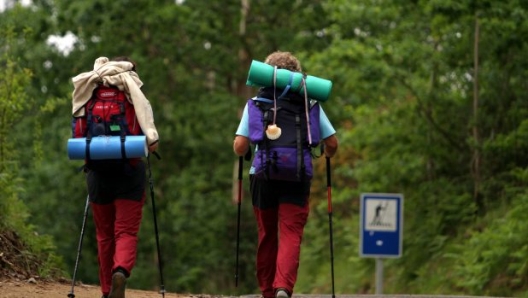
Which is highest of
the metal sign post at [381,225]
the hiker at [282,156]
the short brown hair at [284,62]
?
the short brown hair at [284,62]

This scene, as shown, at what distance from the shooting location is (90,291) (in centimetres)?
1323

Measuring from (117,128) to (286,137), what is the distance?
1204 mm

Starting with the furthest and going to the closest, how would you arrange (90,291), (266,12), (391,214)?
(266,12) < (391,214) < (90,291)

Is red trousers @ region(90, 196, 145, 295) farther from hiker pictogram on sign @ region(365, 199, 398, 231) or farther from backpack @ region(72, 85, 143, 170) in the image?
hiker pictogram on sign @ region(365, 199, 398, 231)

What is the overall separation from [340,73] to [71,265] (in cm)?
1178

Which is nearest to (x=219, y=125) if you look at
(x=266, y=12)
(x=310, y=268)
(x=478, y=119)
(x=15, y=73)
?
(x=266, y=12)

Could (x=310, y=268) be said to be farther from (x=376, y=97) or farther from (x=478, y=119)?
(x=478, y=119)

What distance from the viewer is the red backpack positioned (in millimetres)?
10648

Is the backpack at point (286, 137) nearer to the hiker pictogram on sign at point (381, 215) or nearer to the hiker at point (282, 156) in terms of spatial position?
the hiker at point (282, 156)

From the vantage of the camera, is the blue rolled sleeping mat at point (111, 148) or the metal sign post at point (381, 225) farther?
the metal sign post at point (381, 225)

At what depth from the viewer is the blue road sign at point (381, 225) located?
1998 centimetres

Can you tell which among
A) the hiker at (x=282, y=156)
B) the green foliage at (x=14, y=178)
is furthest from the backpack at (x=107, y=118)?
the green foliage at (x=14, y=178)

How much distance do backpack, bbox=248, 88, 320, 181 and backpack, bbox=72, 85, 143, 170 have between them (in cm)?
89

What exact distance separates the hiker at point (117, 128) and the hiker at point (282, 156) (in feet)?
2.47
